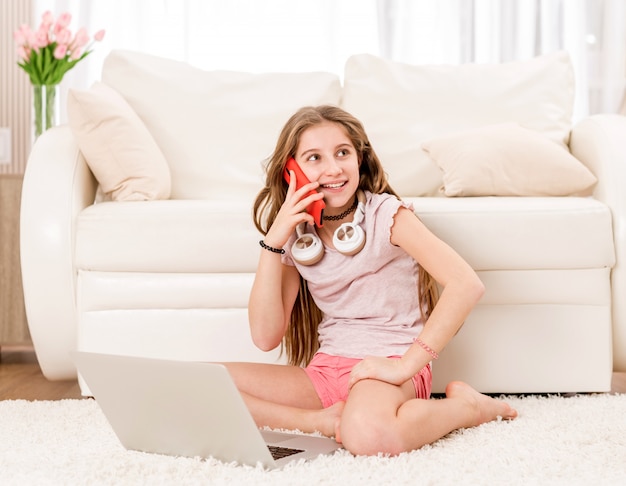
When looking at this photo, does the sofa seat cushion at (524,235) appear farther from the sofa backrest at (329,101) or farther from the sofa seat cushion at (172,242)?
the sofa backrest at (329,101)

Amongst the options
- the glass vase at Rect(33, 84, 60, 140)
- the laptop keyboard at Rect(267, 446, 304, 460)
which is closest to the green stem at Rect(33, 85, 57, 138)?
the glass vase at Rect(33, 84, 60, 140)

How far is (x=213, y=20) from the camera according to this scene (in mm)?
3498

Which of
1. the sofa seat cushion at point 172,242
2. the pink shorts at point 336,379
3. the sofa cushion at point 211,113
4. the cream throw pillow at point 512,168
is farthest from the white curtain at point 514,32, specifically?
the pink shorts at point 336,379

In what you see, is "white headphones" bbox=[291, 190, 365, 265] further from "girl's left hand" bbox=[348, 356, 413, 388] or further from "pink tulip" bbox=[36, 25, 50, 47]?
"pink tulip" bbox=[36, 25, 50, 47]

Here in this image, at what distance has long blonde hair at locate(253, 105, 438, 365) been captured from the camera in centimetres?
167

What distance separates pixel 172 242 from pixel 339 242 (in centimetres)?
47

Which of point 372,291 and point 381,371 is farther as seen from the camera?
point 372,291

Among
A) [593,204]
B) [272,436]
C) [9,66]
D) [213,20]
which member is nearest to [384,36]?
[213,20]

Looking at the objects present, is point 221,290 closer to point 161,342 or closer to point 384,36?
point 161,342

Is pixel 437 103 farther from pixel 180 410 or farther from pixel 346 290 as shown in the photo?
pixel 180 410

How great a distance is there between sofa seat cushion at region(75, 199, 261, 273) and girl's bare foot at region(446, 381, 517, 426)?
0.56 m

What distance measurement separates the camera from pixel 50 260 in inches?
75.8

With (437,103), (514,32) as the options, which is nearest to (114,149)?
(437,103)

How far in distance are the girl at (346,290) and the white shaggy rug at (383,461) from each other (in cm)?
11
